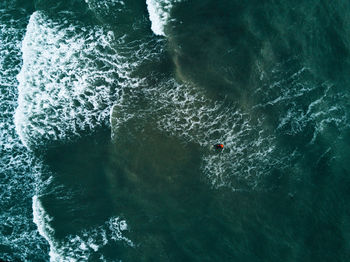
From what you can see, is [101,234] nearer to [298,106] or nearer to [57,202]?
[57,202]

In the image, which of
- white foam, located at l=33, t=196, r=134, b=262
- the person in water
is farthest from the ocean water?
the person in water

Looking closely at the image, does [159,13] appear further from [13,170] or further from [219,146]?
[13,170]

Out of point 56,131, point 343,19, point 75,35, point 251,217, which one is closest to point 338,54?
point 343,19

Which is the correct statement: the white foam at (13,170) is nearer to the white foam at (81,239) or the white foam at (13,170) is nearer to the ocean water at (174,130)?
the ocean water at (174,130)

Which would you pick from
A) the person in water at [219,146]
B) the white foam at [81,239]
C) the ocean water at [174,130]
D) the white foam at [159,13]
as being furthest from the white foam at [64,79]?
the person in water at [219,146]

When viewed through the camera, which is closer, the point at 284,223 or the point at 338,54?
the point at 284,223

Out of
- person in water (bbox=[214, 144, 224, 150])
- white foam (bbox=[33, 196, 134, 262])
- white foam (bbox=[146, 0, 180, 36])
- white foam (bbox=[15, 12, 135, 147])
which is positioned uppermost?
white foam (bbox=[146, 0, 180, 36])

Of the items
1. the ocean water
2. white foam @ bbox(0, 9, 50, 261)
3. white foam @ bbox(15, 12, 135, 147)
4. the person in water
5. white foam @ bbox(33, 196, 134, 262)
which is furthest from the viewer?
white foam @ bbox(15, 12, 135, 147)

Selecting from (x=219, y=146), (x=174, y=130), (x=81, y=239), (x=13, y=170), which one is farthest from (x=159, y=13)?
(x=81, y=239)

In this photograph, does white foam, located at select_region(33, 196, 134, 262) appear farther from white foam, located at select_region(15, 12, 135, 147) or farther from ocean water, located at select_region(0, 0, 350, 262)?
white foam, located at select_region(15, 12, 135, 147)
